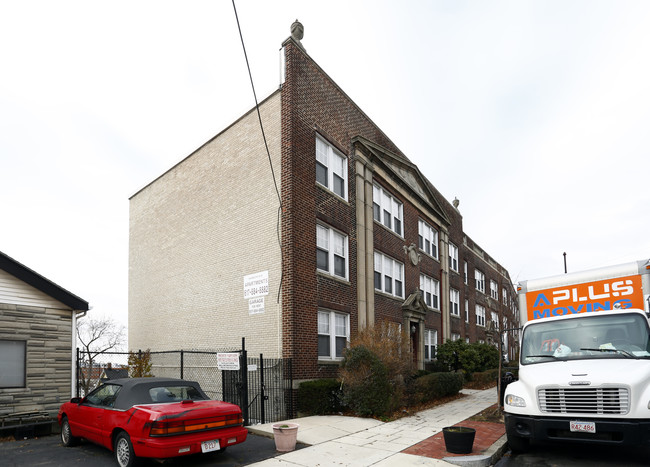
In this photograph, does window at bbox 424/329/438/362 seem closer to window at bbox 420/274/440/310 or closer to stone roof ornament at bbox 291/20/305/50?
window at bbox 420/274/440/310

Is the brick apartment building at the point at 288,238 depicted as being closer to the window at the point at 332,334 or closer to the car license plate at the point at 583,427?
the window at the point at 332,334

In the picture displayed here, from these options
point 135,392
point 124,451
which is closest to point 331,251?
point 135,392

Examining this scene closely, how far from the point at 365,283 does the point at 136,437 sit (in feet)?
38.7

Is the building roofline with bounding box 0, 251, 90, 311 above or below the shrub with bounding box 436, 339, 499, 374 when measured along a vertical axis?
above

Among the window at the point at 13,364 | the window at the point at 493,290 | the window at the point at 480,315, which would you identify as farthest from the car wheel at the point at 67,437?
the window at the point at 493,290

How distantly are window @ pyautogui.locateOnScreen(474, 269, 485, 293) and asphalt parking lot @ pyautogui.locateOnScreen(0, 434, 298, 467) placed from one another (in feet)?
95.6

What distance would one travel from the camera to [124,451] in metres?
7.80

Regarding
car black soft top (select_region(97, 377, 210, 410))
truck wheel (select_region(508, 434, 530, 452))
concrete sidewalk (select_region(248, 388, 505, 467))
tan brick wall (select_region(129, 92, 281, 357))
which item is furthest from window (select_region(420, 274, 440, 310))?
car black soft top (select_region(97, 377, 210, 410))

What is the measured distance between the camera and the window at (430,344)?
80.3 ft

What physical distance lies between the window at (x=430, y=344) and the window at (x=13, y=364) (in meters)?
17.4

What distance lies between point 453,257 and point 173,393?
24889 millimetres

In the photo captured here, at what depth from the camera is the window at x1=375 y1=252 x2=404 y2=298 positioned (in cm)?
2019

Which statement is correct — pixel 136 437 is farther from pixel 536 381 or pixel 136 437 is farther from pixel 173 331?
pixel 173 331

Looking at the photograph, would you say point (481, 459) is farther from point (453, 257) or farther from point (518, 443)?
point (453, 257)
